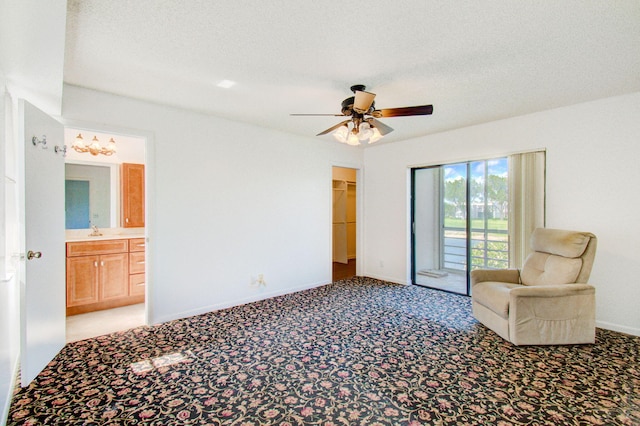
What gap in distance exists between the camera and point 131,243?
4059 millimetres

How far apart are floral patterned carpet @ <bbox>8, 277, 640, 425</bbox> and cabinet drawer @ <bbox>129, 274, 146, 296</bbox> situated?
1021mm

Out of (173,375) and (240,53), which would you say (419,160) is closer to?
(240,53)

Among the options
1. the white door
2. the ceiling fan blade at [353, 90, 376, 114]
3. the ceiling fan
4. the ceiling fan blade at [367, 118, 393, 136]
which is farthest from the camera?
the ceiling fan blade at [367, 118, 393, 136]

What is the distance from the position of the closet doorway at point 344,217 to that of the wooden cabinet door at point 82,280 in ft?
16.0

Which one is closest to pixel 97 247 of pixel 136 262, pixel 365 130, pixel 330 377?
pixel 136 262

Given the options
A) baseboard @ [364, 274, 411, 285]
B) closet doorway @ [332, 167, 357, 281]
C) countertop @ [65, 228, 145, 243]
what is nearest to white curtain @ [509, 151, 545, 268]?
baseboard @ [364, 274, 411, 285]

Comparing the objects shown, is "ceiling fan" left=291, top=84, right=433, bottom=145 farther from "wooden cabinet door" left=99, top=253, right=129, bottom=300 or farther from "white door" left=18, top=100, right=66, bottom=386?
"wooden cabinet door" left=99, top=253, right=129, bottom=300

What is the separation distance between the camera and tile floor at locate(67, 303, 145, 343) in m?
3.18

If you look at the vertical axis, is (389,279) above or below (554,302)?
below

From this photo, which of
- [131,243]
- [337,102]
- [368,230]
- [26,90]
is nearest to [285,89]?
[337,102]

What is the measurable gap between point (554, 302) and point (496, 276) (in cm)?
79

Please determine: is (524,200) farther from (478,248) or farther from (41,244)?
(41,244)

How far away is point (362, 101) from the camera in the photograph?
101 inches

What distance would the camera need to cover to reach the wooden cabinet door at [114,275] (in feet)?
12.6
